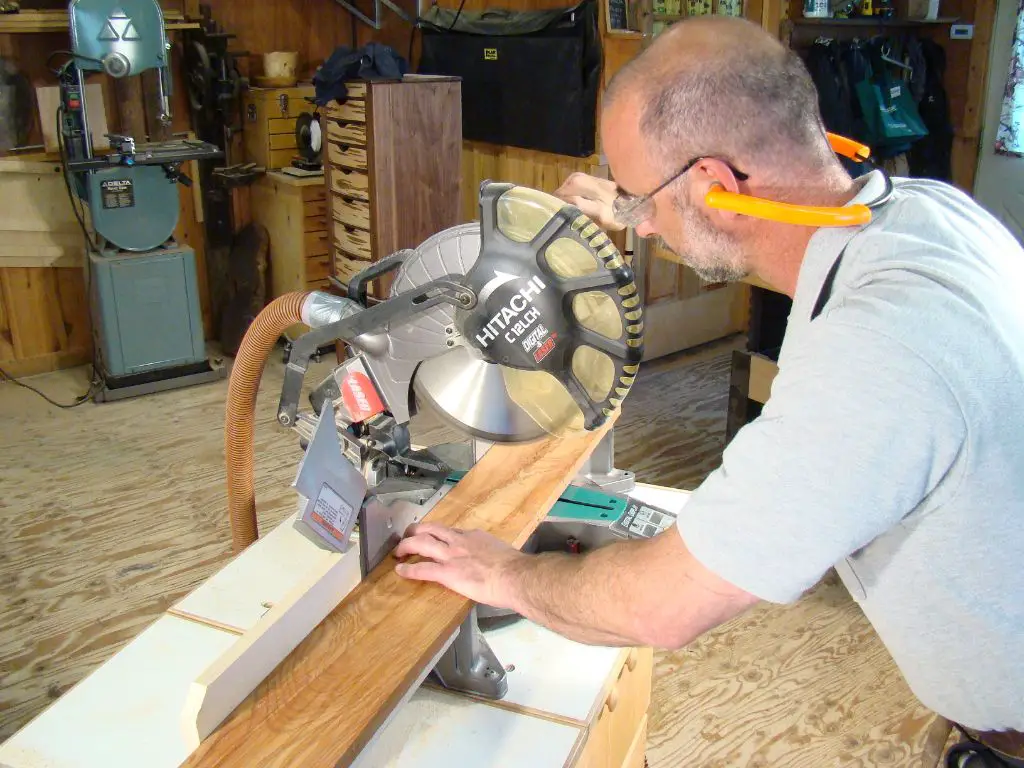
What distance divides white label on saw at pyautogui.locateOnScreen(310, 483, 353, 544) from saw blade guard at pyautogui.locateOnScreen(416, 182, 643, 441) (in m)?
0.24

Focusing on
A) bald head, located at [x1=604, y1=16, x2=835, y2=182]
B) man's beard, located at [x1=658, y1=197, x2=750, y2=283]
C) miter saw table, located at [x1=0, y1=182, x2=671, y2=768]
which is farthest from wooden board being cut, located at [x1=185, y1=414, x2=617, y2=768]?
bald head, located at [x1=604, y1=16, x2=835, y2=182]

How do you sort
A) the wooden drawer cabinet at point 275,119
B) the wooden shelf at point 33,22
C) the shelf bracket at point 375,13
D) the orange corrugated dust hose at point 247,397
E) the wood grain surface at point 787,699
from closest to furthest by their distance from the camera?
the orange corrugated dust hose at point 247,397
the wood grain surface at point 787,699
the wooden shelf at point 33,22
the wooden drawer cabinet at point 275,119
the shelf bracket at point 375,13

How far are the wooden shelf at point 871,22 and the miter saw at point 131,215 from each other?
2473 mm

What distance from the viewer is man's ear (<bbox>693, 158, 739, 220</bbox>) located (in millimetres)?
1079

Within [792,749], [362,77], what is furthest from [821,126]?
[362,77]

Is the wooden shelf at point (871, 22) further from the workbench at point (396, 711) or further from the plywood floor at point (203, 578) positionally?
the workbench at point (396, 711)

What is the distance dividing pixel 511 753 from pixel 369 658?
0.27m

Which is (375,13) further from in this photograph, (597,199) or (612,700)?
(612,700)

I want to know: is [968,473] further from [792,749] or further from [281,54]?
[281,54]

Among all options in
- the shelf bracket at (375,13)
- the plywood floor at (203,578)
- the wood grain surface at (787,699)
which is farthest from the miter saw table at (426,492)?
the shelf bracket at (375,13)

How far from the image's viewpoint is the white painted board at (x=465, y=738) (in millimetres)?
1222

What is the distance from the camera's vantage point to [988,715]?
1.07 meters

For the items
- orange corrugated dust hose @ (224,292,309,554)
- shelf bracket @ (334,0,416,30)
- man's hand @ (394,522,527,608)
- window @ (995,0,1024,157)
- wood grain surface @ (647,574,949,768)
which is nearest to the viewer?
man's hand @ (394,522,527,608)

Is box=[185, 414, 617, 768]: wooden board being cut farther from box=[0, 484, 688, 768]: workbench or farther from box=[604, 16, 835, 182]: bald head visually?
box=[604, 16, 835, 182]: bald head
